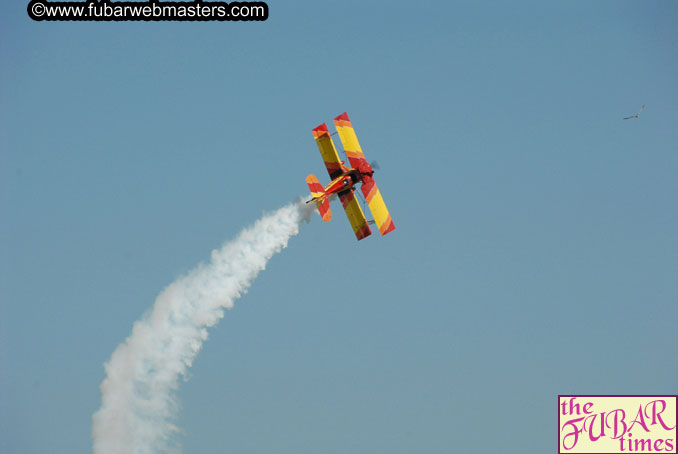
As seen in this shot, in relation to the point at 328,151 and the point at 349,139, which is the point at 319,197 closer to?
the point at 328,151

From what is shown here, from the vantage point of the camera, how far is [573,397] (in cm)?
6519

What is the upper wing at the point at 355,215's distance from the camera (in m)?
74.2

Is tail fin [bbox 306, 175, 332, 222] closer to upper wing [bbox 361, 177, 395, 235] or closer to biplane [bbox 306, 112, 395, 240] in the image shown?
biplane [bbox 306, 112, 395, 240]

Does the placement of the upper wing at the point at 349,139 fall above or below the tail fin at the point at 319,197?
above

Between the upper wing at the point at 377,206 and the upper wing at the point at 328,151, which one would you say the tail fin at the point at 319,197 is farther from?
the upper wing at the point at 377,206

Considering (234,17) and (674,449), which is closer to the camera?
(674,449)

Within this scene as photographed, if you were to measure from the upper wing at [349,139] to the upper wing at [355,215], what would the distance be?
177 centimetres

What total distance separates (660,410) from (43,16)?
127 feet

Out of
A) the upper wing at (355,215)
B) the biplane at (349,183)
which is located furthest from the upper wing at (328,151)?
the upper wing at (355,215)

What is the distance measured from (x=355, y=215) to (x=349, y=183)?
196 centimetres

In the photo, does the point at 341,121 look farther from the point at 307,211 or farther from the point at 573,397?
the point at 573,397

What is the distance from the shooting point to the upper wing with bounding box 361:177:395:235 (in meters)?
74.3

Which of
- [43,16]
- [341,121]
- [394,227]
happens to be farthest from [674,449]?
[43,16]

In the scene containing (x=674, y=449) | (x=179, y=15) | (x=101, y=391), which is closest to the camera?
(x=674, y=449)
